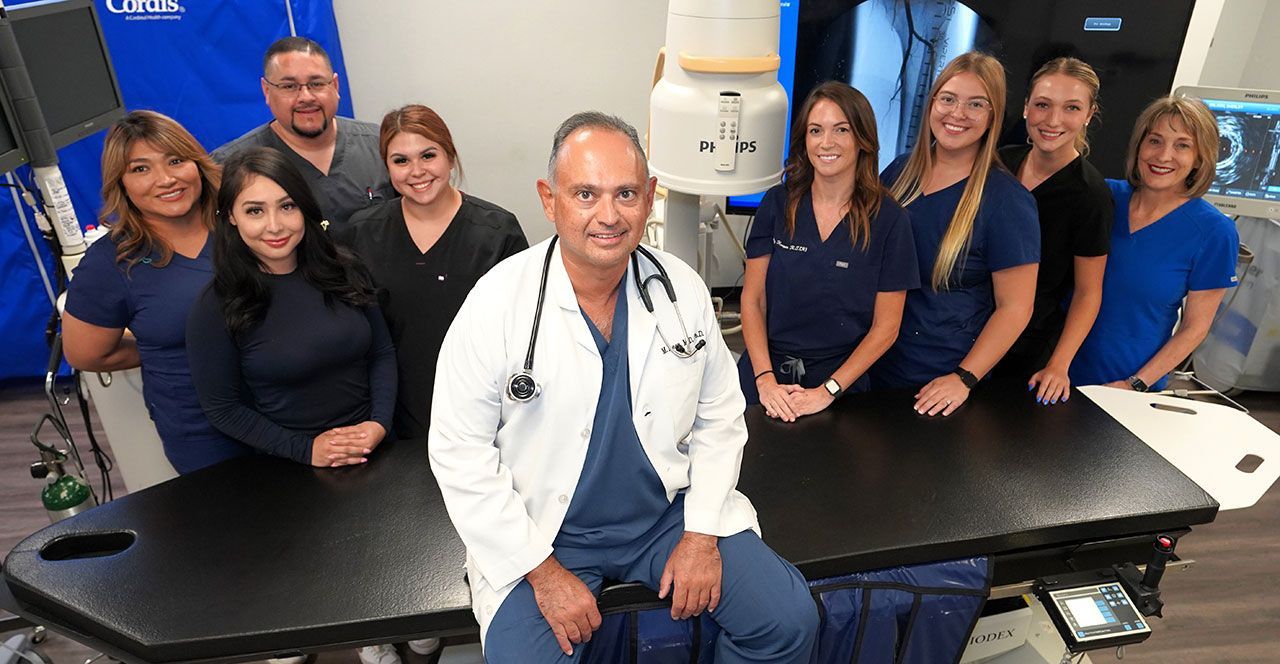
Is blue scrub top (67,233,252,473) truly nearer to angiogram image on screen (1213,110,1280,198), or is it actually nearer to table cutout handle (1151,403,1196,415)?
table cutout handle (1151,403,1196,415)

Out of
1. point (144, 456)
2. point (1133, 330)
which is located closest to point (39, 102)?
point (144, 456)

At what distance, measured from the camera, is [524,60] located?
11.9 feet

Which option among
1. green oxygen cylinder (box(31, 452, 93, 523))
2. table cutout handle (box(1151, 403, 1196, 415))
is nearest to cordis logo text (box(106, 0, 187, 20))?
green oxygen cylinder (box(31, 452, 93, 523))

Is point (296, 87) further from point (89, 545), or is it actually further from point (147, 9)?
point (89, 545)

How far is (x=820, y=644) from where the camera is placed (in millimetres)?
1482

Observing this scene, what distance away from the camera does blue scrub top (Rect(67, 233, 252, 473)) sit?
5.58ft

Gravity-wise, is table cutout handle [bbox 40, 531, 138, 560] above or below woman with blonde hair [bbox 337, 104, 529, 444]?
below

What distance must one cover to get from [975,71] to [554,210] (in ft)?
3.70

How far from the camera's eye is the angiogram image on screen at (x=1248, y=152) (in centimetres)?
296

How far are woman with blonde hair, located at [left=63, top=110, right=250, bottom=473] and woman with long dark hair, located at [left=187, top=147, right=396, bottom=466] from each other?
188mm

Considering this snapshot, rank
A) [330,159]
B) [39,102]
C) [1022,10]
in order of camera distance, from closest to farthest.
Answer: [39,102] < [330,159] < [1022,10]

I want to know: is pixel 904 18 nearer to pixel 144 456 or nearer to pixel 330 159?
pixel 330 159

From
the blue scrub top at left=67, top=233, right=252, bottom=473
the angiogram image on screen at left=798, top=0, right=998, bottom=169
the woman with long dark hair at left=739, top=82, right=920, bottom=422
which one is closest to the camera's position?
the blue scrub top at left=67, top=233, right=252, bottom=473

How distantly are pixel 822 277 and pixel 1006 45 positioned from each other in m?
1.87
